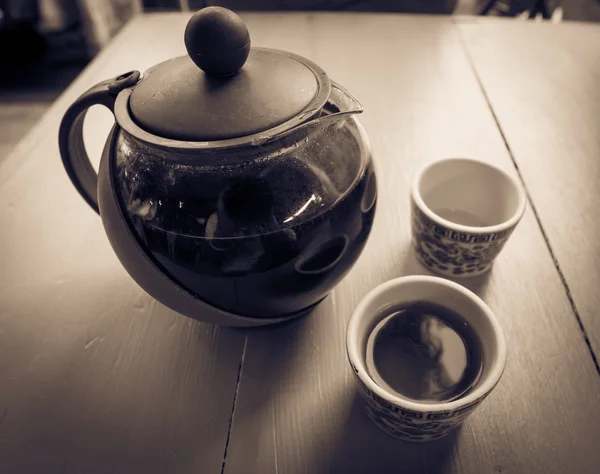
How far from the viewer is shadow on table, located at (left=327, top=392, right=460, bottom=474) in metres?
0.39

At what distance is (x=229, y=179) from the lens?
353mm

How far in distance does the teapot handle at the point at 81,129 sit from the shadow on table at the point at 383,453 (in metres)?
0.34

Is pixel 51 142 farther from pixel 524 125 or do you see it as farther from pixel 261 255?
pixel 524 125

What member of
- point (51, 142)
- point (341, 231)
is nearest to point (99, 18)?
Answer: point (51, 142)

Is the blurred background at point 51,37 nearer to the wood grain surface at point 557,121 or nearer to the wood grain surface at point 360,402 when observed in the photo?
the wood grain surface at point 557,121

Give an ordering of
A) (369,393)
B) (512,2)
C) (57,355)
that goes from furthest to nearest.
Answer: (512,2)
(57,355)
(369,393)

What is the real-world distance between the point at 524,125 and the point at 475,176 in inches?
10.7

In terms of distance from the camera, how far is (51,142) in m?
0.74

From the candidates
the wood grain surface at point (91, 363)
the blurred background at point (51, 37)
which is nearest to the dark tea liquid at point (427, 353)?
the wood grain surface at point (91, 363)

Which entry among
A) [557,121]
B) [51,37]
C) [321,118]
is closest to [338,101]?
[321,118]

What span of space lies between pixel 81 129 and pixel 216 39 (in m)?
0.21

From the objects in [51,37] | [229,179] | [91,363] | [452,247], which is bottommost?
[51,37]

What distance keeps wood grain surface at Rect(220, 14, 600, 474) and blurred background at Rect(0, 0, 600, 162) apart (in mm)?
1179

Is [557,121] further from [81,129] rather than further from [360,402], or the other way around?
[81,129]
